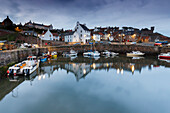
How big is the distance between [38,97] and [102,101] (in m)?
7.68

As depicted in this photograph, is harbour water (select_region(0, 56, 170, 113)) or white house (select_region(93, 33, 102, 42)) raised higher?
white house (select_region(93, 33, 102, 42))

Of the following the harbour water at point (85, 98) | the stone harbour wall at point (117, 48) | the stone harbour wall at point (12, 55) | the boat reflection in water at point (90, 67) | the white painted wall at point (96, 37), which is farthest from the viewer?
the white painted wall at point (96, 37)

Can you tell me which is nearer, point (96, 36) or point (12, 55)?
point (12, 55)

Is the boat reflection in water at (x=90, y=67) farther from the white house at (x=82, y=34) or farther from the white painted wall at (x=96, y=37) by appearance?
the white painted wall at (x=96, y=37)

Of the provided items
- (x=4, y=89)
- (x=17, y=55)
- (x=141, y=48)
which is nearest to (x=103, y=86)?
(x=4, y=89)

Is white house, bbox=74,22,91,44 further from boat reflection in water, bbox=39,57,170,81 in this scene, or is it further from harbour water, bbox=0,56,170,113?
harbour water, bbox=0,56,170,113

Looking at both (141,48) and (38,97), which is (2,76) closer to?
(38,97)

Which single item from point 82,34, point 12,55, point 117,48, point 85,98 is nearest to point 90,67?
point 85,98

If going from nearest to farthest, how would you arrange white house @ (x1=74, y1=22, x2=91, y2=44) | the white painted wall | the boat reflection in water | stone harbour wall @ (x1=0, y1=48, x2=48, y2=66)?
stone harbour wall @ (x1=0, y1=48, x2=48, y2=66), the boat reflection in water, white house @ (x1=74, y1=22, x2=91, y2=44), the white painted wall

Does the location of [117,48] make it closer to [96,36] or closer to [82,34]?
[82,34]

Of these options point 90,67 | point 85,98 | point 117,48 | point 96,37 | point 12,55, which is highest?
point 96,37

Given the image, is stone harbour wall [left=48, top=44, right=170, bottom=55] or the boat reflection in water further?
Answer: stone harbour wall [left=48, top=44, right=170, bottom=55]

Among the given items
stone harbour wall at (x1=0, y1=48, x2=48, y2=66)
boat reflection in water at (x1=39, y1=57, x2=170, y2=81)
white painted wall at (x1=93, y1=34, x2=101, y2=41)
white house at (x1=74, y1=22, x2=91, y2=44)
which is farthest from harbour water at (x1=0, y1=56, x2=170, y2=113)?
white painted wall at (x1=93, y1=34, x2=101, y2=41)

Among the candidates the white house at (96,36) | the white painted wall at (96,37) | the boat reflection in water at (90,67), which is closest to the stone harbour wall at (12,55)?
the boat reflection in water at (90,67)
